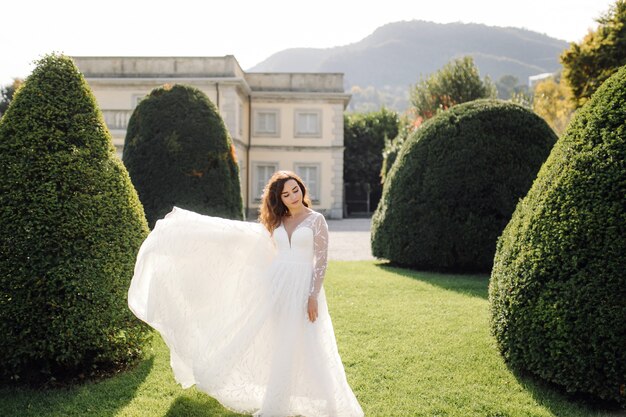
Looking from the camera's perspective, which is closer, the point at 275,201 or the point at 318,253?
the point at 318,253

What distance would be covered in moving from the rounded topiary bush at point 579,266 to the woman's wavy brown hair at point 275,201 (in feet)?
6.54

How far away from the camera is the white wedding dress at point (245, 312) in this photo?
3783 mm

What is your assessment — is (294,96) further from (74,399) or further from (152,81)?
(74,399)

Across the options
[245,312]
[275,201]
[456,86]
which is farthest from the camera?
[456,86]

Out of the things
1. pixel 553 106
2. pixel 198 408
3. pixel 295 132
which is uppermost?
pixel 553 106

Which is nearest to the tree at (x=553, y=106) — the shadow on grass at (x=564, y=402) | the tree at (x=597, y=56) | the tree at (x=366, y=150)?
the tree at (x=366, y=150)

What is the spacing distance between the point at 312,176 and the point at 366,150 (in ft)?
21.2

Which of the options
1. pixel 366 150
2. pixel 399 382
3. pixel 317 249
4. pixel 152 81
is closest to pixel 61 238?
pixel 317 249

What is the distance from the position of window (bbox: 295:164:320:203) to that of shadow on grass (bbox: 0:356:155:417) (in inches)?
956

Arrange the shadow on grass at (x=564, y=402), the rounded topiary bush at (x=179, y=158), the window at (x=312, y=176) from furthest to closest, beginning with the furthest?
the window at (x=312, y=176), the rounded topiary bush at (x=179, y=158), the shadow on grass at (x=564, y=402)

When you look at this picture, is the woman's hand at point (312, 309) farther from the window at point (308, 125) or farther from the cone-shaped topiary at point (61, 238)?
the window at point (308, 125)

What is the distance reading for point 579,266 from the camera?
4031 millimetres

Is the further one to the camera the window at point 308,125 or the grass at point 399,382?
the window at point 308,125

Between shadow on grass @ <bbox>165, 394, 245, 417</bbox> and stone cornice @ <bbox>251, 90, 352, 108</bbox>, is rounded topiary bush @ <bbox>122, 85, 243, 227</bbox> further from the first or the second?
stone cornice @ <bbox>251, 90, 352, 108</bbox>
